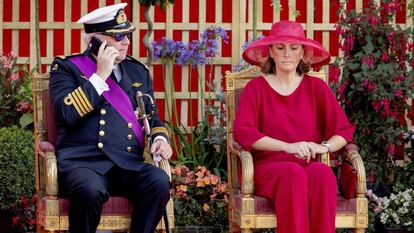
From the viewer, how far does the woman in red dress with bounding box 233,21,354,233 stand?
696 centimetres

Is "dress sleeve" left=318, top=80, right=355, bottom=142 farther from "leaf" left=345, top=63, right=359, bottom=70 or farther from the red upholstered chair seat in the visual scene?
"leaf" left=345, top=63, right=359, bottom=70

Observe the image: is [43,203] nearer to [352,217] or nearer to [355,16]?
[352,217]

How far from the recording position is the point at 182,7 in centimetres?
970

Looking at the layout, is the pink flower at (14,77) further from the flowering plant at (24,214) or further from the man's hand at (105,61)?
the man's hand at (105,61)

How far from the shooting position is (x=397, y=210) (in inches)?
342

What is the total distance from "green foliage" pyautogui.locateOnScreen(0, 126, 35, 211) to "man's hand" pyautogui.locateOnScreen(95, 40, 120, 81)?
1.69 m

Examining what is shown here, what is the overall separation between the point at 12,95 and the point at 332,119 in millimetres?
2908

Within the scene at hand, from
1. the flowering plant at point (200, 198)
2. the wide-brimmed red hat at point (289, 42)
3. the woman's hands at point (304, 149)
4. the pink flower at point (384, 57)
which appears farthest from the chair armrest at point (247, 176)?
the pink flower at point (384, 57)

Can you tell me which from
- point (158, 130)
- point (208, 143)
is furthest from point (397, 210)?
point (158, 130)

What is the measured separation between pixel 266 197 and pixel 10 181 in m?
2.26

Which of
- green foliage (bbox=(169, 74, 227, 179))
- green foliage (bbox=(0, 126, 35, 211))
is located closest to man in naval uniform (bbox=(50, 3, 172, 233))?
green foliage (bbox=(0, 126, 35, 211))

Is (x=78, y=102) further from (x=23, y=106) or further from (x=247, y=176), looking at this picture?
(x=23, y=106)

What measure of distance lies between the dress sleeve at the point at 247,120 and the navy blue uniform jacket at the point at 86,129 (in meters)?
0.44

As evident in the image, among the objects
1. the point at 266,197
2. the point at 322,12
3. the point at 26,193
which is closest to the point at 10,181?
the point at 26,193
